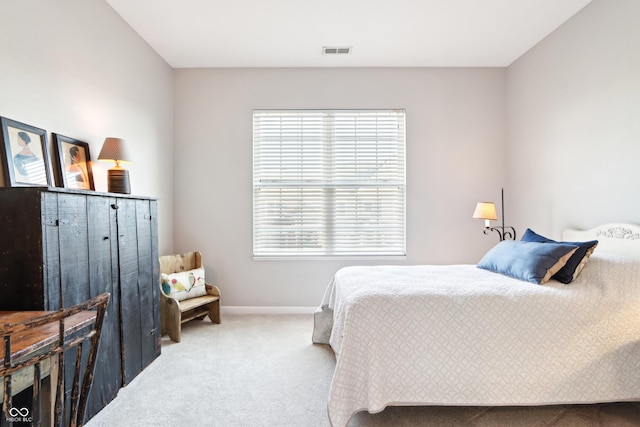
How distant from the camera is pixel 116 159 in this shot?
7.98 ft

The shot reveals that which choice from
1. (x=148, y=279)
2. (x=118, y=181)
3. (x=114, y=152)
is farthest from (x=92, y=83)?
(x=148, y=279)

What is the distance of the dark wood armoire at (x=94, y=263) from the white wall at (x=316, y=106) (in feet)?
3.77

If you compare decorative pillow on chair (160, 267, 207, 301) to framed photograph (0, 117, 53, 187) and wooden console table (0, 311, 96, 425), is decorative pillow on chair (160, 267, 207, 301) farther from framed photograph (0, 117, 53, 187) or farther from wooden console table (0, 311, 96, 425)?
wooden console table (0, 311, 96, 425)

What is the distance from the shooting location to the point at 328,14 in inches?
112

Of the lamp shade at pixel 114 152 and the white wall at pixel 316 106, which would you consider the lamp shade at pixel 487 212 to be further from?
the lamp shade at pixel 114 152

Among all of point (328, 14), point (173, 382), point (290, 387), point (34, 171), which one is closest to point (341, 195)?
point (328, 14)

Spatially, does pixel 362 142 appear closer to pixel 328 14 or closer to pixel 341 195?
pixel 341 195

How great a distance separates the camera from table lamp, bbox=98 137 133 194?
243cm

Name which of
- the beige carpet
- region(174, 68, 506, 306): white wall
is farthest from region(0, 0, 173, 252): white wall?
the beige carpet

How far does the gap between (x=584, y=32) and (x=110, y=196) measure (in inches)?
151

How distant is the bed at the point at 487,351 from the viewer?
184 cm

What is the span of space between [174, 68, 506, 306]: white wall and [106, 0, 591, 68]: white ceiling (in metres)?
0.19

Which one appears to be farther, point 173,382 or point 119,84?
point 119,84

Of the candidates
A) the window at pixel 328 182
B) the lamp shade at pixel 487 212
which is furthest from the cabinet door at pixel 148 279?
A: the lamp shade at pixel 487 212
